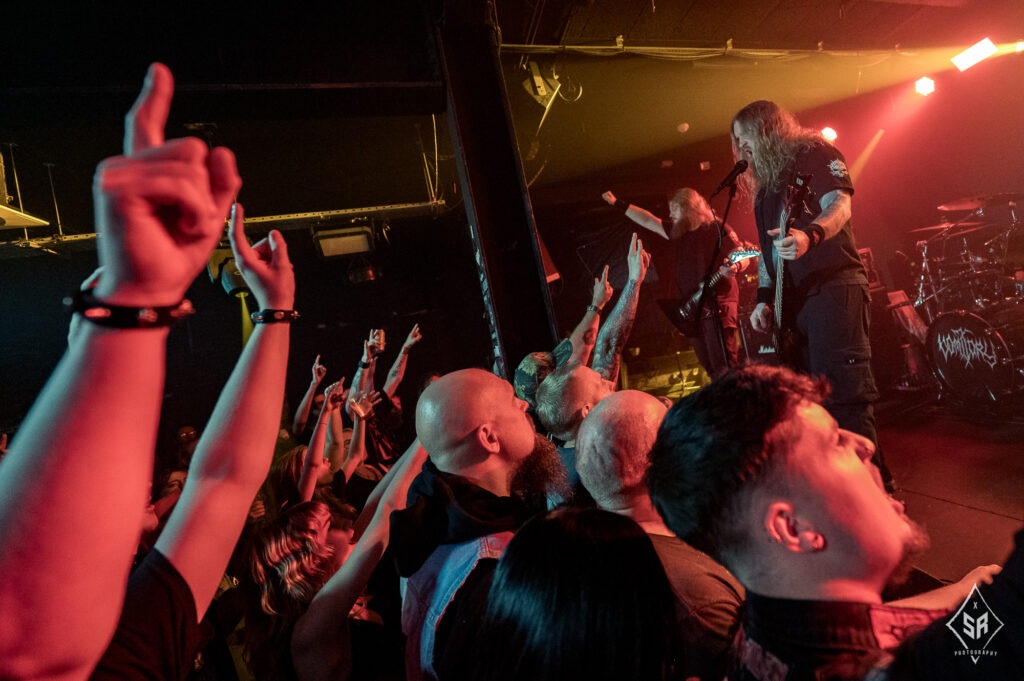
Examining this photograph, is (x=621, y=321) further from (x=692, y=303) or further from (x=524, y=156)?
(x=524, y=156)

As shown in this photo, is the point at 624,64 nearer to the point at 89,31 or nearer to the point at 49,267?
the point at 89,31

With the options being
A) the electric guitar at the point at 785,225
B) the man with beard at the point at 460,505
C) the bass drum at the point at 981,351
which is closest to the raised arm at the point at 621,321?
the electric guitar at the point at 785,225

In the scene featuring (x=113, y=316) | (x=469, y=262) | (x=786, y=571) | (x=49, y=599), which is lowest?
(x=786, y=571)

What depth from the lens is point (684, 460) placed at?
116 cm

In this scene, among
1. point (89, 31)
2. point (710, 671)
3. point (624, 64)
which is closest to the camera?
point (710, 671)

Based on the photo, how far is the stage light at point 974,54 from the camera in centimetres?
580

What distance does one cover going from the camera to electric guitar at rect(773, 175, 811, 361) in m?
2.58

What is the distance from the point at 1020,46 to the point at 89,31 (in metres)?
8.71

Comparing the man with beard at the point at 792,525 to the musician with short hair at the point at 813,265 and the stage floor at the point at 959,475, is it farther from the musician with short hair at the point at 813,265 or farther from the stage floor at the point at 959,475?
the musician with short hair at the point at 813,265

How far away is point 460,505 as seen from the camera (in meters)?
1.56

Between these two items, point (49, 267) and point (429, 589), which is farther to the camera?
point (49, 267)

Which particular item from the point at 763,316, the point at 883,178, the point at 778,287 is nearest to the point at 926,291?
the point at 883,178

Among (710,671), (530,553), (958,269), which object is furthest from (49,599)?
(958,269)

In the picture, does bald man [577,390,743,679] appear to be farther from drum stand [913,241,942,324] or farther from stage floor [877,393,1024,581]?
drum stand [913,241,942,324]
